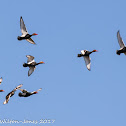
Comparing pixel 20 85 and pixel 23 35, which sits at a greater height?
pixel 23 35

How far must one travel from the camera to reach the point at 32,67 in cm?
7044

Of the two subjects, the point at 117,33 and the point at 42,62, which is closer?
the point at 117,33

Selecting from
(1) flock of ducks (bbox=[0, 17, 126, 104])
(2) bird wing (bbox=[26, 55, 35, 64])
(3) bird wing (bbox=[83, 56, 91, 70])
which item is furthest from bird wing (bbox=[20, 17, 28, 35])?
(3) bird wing (bbox=[83, 56, 91, 70])

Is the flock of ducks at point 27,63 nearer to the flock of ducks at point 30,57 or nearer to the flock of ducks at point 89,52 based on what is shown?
the flock of ducks at point 30,57

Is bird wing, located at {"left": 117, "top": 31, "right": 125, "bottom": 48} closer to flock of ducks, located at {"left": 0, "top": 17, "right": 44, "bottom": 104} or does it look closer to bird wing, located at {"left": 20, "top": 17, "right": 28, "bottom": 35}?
flock of ducks, located at {"left": 0, "top": 17, "right": 44, "bottom": 104}

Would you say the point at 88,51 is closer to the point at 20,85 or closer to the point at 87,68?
the point at 87,68

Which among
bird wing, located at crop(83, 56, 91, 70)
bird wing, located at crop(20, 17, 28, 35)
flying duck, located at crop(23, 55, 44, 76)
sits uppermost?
bird wing, located at crop(20, 17, 28, 35)

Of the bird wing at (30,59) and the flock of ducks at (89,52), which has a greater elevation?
the bird wing at (30,59)

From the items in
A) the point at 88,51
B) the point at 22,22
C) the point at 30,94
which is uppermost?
the point at 22,22

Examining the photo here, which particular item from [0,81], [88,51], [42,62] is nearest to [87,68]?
[88,51]

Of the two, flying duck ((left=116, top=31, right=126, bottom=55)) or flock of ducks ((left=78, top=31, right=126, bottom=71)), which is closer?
flying duck ((left=116, top=31, right=126, bottom=55))

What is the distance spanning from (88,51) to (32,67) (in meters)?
8.35

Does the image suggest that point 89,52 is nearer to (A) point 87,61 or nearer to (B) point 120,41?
(A) point 87,61

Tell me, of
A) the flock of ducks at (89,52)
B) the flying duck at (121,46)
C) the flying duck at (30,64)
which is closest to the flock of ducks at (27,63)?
the flying duck at (30,64)
